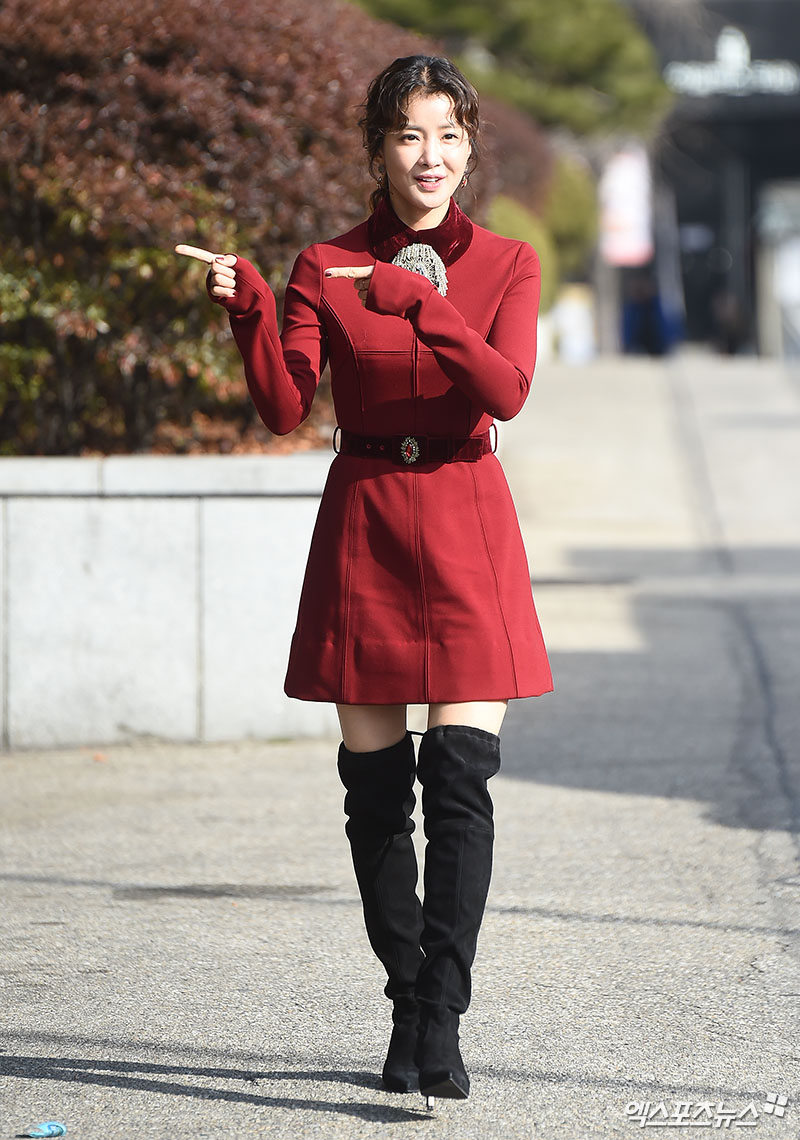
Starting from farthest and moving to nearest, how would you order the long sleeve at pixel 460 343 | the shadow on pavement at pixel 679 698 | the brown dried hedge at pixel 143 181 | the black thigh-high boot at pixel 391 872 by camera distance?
the brown dried hedge at pixel 143 181 < the shadow on pavement at pixel 679 698 < the black thigh-high boot at pixel 391 872 < the long sleeve at pixel 460 343

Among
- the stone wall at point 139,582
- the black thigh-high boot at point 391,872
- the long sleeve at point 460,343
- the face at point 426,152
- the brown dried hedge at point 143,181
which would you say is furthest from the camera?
the brown dried hedge at point 143,181

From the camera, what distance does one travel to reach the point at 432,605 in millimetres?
3225

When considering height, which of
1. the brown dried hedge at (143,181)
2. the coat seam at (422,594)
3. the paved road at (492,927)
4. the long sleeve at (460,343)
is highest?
the brown dried hedge at (143,181)

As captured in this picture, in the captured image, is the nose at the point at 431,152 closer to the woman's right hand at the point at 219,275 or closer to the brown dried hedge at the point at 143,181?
the woman's right hand at the point at 219,275

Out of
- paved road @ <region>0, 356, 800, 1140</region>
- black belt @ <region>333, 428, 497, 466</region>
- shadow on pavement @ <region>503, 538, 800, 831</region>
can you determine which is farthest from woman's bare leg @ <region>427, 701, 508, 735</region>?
shadow on pavement @ <region>503, 538, 800, 831</region>

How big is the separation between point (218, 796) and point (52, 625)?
102 cm

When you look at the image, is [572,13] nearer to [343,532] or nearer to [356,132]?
[356,132]

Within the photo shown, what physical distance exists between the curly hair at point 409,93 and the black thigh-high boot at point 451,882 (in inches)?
42.6

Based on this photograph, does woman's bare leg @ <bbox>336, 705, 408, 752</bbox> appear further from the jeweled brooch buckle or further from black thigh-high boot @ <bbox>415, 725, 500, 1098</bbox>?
the jeweled brooch buckle

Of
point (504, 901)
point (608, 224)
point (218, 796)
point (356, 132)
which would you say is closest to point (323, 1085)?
point (504, 901)

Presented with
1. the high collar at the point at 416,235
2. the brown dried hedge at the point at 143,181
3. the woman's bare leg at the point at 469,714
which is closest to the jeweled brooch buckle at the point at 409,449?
the high collar at the point at 416,235

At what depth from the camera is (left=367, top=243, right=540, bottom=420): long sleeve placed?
116 inches

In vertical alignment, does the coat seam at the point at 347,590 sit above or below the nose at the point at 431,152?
below

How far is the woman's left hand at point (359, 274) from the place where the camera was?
295 centimetres
